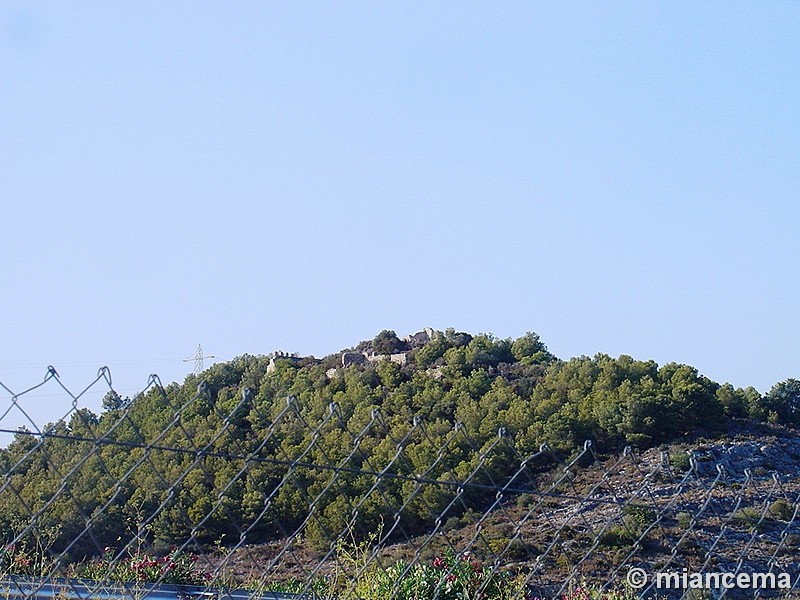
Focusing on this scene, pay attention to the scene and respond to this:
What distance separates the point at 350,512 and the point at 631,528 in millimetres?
3764

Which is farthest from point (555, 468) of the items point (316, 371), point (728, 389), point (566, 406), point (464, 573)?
point (464, 573)

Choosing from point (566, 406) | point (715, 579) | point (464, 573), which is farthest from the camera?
point (566, 406)

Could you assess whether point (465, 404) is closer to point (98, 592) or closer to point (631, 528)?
point (631, 528)

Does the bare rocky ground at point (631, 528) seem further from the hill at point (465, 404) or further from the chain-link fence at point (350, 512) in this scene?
the hill at point (465, 404)

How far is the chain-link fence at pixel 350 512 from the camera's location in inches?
96.7

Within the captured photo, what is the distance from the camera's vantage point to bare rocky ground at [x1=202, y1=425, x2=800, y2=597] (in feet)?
21.3

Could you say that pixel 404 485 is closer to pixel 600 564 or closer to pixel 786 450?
pixel 600 564

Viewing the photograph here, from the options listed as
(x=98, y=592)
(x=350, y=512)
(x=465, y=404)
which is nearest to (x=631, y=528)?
(x=350, y=512)

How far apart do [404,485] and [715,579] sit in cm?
814

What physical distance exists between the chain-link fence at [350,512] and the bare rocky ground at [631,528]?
63 millimetres

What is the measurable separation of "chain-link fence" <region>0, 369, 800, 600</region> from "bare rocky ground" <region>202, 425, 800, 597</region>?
0.06 meters

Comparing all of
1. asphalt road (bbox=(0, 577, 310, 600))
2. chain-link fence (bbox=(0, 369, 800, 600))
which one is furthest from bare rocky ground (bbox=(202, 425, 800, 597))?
asphalt road (bbox=(0, 577, 310, 600))

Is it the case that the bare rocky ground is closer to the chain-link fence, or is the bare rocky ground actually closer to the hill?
the chain-link fence

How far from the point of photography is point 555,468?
1600cm
